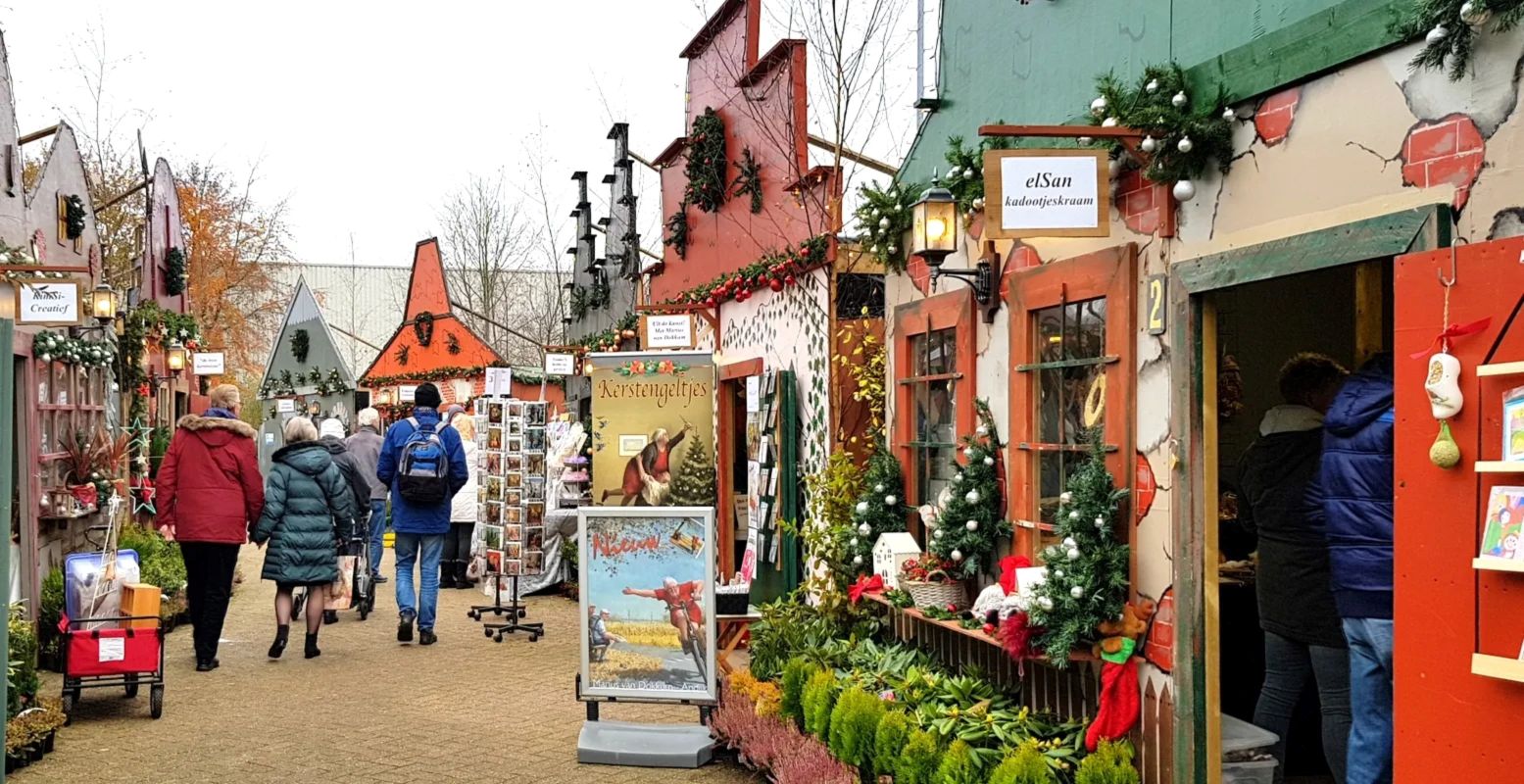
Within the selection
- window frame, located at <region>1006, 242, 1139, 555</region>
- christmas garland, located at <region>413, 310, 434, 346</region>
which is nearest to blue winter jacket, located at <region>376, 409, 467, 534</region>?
window frame, located at <region>1006, 242, 1139, 555</region>

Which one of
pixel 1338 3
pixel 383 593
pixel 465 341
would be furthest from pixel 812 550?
pixel 465 341

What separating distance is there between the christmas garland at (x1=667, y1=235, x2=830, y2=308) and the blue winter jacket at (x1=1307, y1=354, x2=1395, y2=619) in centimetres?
431

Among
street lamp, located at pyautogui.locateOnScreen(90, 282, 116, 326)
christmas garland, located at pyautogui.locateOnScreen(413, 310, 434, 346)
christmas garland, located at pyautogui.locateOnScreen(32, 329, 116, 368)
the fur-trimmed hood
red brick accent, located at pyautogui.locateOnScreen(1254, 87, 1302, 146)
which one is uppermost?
christmas garland, located at pyautogui.locateOnScreen(413, 310, 434, 346)

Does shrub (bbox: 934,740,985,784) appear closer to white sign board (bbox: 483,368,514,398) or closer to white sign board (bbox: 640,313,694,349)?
white sign board (bbox: 640,313,694,349)

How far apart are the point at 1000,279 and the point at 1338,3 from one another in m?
2.40

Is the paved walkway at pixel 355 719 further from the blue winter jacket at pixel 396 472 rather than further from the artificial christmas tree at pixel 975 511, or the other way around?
the artificial christmas tree at pixel 975 511

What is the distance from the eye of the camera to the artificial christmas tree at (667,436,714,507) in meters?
11.3

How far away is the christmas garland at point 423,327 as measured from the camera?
2514 cm

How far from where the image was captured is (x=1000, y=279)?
6.36m

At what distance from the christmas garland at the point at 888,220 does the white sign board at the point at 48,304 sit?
4.73m

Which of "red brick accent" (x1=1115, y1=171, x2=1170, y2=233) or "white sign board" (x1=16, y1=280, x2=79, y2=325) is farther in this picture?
"white sign board" (x1=16, y1=280, x2=79, y2=325)

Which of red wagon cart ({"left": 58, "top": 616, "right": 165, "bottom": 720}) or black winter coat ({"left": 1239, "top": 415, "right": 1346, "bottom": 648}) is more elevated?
black winter coat ({"left": 1239, "top": 415, "right": 1346, "bottom": 648})

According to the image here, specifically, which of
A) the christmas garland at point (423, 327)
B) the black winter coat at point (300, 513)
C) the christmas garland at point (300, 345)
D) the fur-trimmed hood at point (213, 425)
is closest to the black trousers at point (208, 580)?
the black winter coat at point (300, 513)

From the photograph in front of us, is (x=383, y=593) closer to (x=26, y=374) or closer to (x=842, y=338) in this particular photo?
(x=26, y=374)
